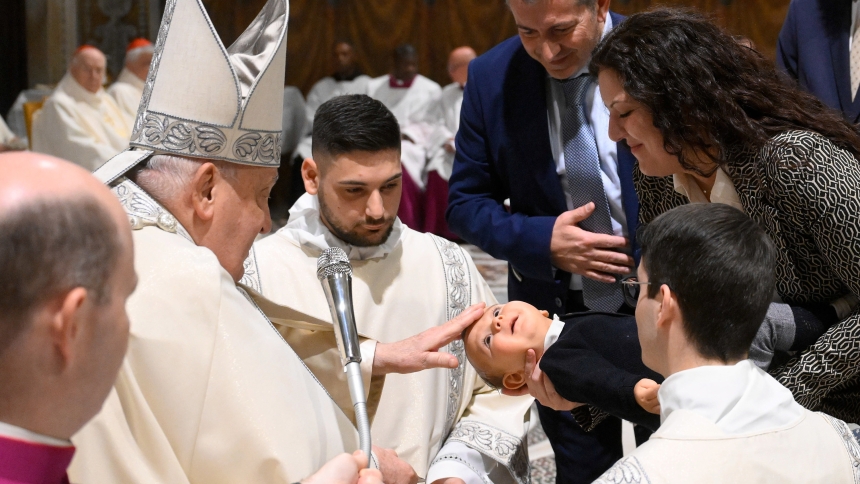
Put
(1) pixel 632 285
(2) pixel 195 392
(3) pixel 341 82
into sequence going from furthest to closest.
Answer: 1. (3) pixel 341 82
2. (1) pixel 632 285
3. (2) pixel 195 392

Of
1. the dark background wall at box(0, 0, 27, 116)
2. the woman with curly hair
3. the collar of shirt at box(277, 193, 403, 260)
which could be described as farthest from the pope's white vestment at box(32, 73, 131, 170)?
the woman with curly hair

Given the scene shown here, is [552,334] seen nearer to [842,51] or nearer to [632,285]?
[632,285]

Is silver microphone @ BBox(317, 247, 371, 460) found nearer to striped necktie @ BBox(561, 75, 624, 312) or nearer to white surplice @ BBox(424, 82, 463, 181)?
striped necktie @ BBox(561, 75, 624, 312)

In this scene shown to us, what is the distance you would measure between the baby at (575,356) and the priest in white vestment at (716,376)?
22 centimetres

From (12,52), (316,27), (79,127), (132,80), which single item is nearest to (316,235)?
(79,127)

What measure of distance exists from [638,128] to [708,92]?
198 mm

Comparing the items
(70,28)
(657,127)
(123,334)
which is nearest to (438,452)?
(657,127)

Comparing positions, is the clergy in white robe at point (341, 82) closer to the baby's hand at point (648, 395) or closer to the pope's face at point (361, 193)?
the pope's face at point (361, 193)

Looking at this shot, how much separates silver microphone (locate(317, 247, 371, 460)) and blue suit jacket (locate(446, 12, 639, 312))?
32.5 inches

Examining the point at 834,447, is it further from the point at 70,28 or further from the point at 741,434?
the point at 70,28

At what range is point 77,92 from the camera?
9344 millimetres

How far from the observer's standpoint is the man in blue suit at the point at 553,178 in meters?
2.73

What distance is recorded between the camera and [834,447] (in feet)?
5.62

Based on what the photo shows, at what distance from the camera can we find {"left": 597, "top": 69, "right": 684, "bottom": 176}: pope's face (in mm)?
2188
